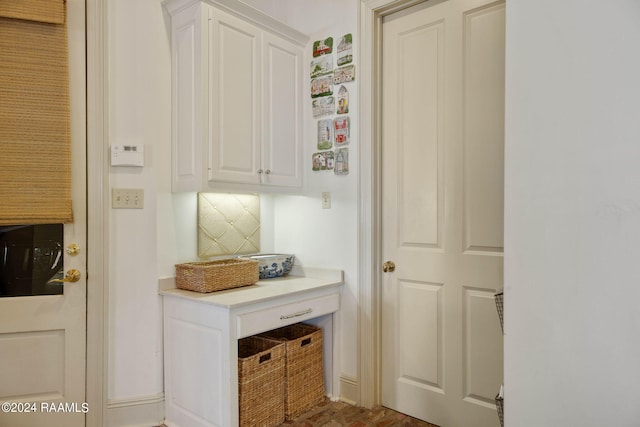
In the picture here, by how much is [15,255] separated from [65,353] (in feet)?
1.81

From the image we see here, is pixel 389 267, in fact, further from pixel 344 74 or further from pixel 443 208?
pixel 344 74

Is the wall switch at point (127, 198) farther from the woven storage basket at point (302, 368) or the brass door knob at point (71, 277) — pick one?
the woven storage basket at point (302, 368)

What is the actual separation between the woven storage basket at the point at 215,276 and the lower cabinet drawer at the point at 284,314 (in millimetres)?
285

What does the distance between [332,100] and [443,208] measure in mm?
961

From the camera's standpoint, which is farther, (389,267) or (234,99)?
(389,267)

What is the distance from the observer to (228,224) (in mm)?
2520

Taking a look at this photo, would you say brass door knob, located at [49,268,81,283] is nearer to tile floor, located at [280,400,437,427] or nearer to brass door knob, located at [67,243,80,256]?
brass door knob, located at [67,243,80,256]

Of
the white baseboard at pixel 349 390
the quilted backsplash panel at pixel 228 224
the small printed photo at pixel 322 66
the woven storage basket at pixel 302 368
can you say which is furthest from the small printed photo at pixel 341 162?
the white baseboard at pixel 349 390

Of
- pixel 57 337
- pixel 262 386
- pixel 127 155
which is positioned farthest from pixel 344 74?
pixel 57 337

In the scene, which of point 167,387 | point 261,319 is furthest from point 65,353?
point 261,319

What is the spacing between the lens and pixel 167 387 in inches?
84.0

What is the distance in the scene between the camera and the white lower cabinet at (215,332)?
1828mm
